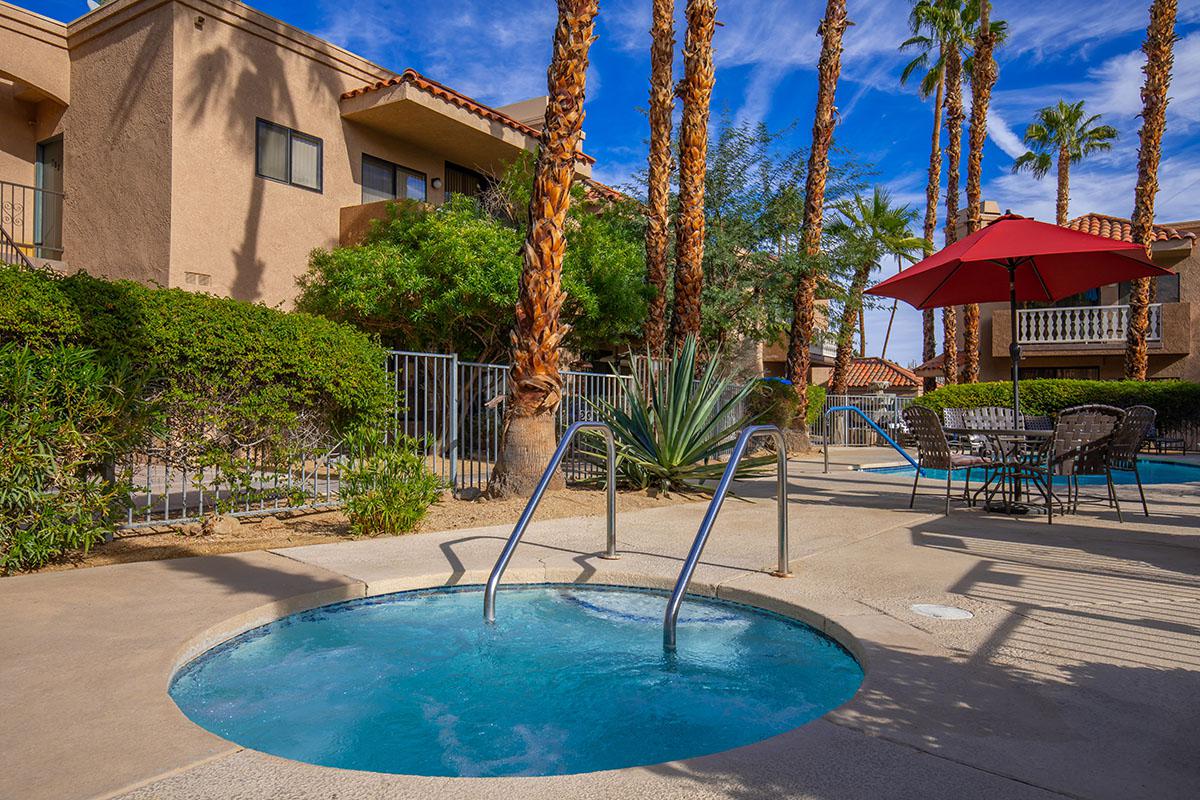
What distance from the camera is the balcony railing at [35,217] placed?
14023 millimetres

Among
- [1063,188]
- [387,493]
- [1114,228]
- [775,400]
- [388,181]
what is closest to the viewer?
[387,493]

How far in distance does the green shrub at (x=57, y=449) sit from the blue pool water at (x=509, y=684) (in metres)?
2.09

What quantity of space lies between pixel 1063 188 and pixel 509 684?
42.8m

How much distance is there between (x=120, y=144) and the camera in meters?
13.4

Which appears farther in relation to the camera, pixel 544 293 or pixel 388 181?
pixel 388 181

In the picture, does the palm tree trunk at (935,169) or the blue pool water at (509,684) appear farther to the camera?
the palm tree trunk at (935,169)

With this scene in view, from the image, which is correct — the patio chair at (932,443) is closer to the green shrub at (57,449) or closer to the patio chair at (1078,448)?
the patio chair at (1078,448)

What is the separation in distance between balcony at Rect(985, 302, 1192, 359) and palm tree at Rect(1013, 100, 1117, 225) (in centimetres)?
1357

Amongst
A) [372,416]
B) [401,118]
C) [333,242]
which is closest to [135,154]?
[333,242]

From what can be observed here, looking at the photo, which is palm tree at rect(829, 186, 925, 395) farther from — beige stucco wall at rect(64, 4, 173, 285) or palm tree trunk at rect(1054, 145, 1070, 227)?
Answer: beige stucco wall at rect(64, 4, 173, 285)

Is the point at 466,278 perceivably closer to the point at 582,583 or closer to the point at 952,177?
the point at 582,583

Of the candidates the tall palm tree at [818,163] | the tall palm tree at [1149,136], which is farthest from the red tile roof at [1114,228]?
the tall palm tree at [818,163]

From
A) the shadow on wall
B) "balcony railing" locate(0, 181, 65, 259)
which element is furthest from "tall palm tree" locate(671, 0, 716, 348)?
"balcony railing" locate(0, 181, 65, 259)

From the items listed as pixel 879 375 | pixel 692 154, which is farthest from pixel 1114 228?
pixel 692 154
